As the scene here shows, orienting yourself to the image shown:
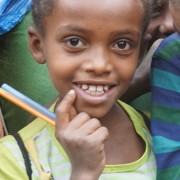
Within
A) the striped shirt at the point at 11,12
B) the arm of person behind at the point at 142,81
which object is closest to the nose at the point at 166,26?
the arm of person behind at the point at 142,81

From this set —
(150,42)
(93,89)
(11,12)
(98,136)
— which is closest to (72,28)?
(93,89)

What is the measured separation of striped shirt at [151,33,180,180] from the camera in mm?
1190

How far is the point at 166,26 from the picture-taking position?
1551 mm

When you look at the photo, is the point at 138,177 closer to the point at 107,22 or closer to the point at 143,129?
the point at 143,129

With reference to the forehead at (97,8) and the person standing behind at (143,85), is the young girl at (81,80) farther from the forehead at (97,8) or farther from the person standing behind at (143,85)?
the person standing behind at (143,85)

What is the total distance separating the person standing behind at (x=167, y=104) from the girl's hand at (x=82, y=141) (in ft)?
0.71

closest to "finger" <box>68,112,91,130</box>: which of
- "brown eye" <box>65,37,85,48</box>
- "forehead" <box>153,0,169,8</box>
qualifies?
"brown eye" <box>65,37,85,48</box>

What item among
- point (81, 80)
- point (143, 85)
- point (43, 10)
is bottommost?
point (143, 85)

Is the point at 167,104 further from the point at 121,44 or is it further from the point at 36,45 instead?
the point at 36,45

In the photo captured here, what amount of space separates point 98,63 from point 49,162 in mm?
247

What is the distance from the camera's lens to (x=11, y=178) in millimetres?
1104

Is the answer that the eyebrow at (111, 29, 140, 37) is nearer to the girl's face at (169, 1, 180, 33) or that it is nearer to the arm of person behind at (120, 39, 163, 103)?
the girl's face at (169, 1, 180, 33)

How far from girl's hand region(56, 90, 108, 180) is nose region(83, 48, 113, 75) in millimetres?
92

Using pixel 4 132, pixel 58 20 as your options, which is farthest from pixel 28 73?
pixel 58 20
